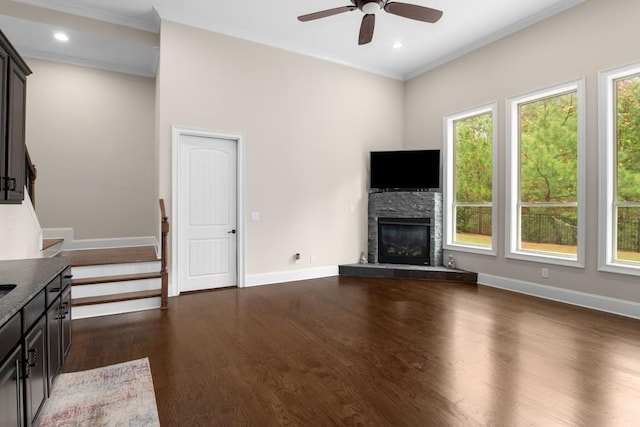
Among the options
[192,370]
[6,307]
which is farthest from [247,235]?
[6,307]

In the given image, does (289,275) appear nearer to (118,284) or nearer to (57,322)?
(118,284)

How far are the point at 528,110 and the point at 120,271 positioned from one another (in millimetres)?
6208

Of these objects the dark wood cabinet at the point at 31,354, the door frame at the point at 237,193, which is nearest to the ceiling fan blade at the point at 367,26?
the door frame at the point at 237,193

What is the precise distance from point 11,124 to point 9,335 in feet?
6.08

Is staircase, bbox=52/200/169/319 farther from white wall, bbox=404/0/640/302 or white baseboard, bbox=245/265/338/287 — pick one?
white wall, bbox=404/0/640/302

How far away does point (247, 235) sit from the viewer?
5.36m

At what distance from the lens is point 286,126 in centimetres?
572

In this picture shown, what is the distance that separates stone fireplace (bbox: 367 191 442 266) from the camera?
6230mm

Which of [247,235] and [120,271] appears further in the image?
[247,235]

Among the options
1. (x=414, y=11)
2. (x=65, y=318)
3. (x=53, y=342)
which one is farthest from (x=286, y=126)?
(x=53, y=342)

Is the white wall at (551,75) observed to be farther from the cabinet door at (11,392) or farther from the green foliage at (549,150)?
the cabinet door at (11,392)

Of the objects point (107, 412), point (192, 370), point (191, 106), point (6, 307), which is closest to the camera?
point (6, 307)

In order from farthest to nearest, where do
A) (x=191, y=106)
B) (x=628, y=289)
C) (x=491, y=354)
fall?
1. (x=191, y=106)
2. (x=628, y=289)
3. (x=491, y=354)

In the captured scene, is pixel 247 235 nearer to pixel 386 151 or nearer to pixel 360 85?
pixel 386 151
